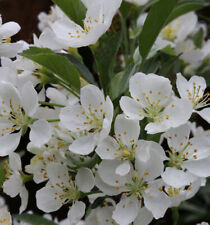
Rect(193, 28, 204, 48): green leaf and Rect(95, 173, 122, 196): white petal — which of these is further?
Rect(193, 28, 204, 48): green leaf

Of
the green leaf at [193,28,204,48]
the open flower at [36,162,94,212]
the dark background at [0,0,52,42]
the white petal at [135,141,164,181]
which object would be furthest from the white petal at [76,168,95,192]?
the dark background at [0,0,52,42]

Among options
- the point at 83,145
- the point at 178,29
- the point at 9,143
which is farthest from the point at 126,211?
the point at 178,29

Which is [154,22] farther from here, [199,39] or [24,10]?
[24,10]

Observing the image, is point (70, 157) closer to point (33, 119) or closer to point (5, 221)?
point (33, 119)

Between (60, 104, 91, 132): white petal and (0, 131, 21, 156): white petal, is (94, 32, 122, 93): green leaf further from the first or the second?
(0, 131, 21, 156): white petal

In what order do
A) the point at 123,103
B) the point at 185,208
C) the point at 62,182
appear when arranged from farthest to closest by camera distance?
the point at 185,208 → the point at 62,182 → the point at 123,103

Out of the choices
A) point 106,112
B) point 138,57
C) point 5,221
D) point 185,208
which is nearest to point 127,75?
point 138,57

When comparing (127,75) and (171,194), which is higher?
(127,75)
